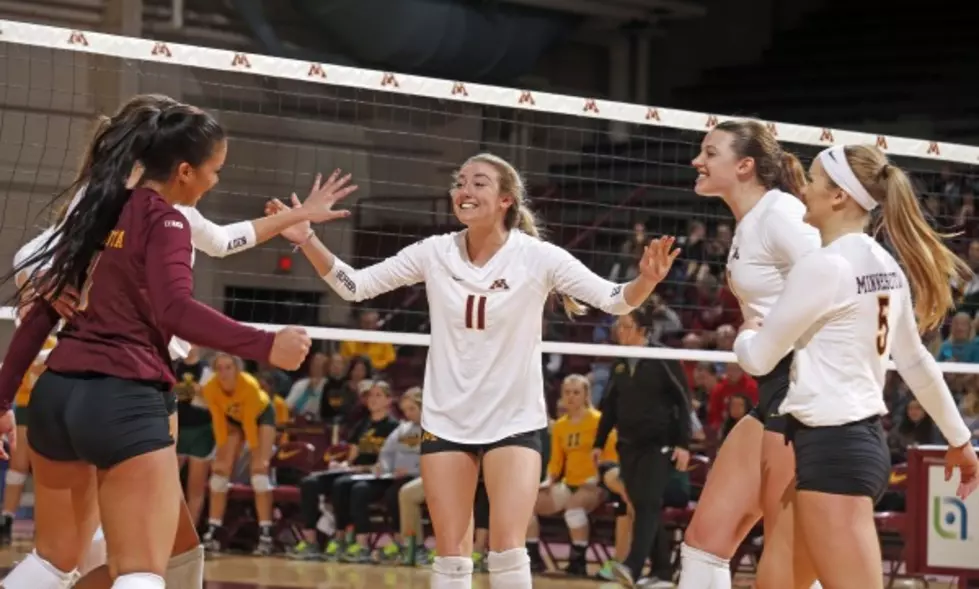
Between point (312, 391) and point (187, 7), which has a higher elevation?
point (187, 7)

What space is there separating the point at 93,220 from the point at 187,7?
13.0 metres

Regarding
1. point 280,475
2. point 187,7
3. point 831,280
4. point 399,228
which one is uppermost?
point 187,7

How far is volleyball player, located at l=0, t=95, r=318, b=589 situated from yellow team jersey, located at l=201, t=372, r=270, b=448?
26.8 feet

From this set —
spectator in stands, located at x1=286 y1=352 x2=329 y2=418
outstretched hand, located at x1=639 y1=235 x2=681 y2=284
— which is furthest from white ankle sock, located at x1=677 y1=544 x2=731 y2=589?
spectator in stands, located at x1=286 y1=352 x2=329 y2=418

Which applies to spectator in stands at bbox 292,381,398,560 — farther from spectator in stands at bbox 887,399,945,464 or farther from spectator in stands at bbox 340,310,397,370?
spectator in stands at bbox 887,399,945,464

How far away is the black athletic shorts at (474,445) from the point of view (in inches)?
238

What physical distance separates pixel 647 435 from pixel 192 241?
6153 millimetres

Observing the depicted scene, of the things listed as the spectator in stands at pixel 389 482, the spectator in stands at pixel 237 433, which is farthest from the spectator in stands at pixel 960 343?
the spectator in stands at pixel 237 433

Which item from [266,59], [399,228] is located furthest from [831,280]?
[399,228]

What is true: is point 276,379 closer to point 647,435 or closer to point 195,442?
point 195,442

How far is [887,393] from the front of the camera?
13.5 meters

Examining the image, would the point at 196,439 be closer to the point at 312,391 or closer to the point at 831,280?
the point at 312,391

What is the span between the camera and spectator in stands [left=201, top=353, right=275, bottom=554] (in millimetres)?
12867

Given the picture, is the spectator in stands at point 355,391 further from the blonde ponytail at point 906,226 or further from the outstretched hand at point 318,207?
the blonde ponytail at point 906,226
